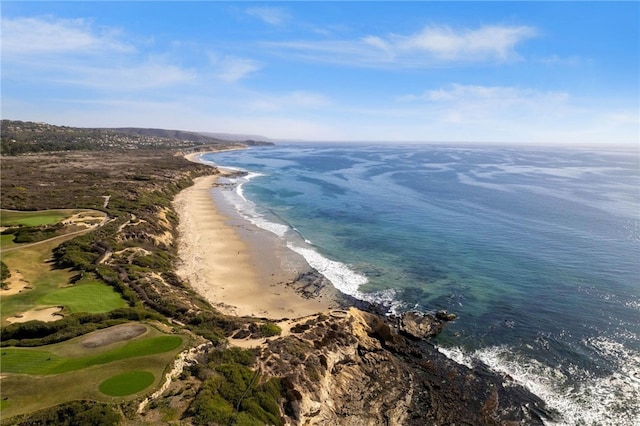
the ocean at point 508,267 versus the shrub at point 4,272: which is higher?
the shrub at point 4,272

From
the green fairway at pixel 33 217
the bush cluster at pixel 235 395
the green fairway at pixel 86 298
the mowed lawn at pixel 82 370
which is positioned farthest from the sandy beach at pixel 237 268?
the green fairway at pixel 33 217

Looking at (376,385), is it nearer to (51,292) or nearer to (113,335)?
(113,335)

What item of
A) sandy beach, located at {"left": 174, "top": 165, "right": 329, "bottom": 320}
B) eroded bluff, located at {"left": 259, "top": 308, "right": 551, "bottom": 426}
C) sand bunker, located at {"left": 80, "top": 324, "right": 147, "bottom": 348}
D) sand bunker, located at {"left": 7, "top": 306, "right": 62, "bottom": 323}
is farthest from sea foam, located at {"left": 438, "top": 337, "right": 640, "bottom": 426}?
Result: sand bunker, located at {"left": 7, "top": 306, "right": 62, "bottom": 323}

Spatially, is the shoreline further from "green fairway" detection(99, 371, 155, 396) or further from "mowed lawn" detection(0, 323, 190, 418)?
"green fairway" detection(99, 371, 155, 396)

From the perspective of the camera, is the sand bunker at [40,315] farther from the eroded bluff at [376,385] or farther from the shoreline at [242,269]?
the eroded bluff at [376,385]

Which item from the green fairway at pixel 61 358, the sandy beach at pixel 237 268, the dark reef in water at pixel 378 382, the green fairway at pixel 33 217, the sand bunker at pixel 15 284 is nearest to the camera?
the green fairway at pixel 61 358

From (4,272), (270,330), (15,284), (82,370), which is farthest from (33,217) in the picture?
(270,330)

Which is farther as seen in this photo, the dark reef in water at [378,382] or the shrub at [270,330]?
the shrub at [270,330]
